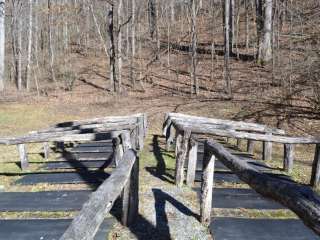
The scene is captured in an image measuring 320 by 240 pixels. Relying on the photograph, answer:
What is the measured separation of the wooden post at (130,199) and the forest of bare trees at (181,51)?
10222mm

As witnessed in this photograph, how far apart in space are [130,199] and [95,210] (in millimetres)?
2361

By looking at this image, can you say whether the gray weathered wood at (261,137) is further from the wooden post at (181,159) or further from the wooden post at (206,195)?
the wooden post at (206,195)

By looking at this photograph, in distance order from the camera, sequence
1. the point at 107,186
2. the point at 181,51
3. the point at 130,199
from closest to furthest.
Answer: the point at 107,186 < the point at 130,199 < the point at 181,51

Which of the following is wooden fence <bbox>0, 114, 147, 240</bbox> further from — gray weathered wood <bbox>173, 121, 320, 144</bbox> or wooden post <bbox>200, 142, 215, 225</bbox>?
gray weathered wood <bbox>173, 121, 320, 144</bbox>

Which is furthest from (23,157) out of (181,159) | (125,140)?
(181,159)

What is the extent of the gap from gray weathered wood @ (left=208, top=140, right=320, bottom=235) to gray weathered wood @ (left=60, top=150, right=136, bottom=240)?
4.25 ft

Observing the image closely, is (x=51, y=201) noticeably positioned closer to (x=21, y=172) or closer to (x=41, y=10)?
(x=21, y=172)

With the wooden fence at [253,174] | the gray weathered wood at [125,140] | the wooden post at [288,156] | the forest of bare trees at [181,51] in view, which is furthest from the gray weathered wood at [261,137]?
the forest of bare trees at [181,51]

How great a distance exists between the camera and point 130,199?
570cm

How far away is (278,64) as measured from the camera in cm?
2328

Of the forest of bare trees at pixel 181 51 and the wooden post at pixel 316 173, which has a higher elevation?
Result: the forest of bare trees at pixel 181 51

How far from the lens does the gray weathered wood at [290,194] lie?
2.80 m

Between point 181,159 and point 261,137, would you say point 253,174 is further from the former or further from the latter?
point 261,137

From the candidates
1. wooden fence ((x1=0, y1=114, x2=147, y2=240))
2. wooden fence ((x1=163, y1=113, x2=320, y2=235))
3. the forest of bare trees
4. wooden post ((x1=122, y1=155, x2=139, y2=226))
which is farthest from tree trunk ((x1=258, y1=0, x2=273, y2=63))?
wooden post ((x1=122, y1=155, x2=139, y2=226))
